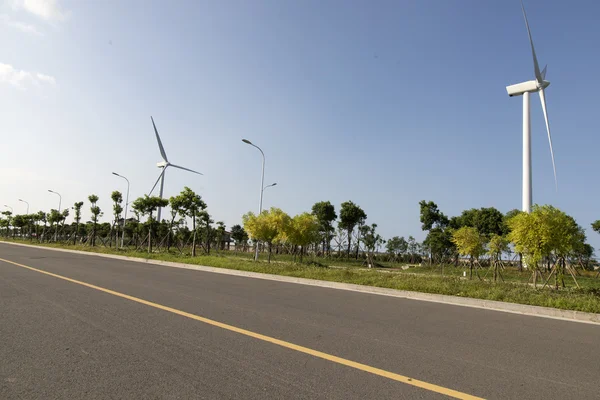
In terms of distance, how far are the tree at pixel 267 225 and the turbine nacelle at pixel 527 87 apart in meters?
23.7

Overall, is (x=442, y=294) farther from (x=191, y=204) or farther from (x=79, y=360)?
(x=191, y=204)

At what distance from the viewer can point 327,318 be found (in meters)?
7.09

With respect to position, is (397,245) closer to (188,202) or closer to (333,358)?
(188,202)

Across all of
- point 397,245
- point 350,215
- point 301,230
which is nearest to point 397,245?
point 397,245

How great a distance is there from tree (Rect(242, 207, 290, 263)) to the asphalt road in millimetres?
19483

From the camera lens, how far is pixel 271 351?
15.5 ft

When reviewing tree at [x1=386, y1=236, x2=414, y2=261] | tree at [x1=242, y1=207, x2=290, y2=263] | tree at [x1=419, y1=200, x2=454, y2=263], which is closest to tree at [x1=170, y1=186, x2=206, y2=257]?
tree at [x1=242, y1=207, x2=290, y2=263]

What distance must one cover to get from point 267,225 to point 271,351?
936 inches

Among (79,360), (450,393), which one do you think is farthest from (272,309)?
(450,393)

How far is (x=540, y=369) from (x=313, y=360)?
2792 millimetres

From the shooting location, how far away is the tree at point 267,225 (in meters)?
28.1

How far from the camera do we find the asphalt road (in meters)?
3.60

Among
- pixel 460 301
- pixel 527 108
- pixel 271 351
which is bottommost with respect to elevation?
pixel 460 301

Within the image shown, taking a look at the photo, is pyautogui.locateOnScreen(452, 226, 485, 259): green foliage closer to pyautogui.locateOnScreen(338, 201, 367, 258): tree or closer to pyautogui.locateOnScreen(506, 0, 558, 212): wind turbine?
pyautogui.locateOnScreen(506, 0, 558, 212): wind turbine
